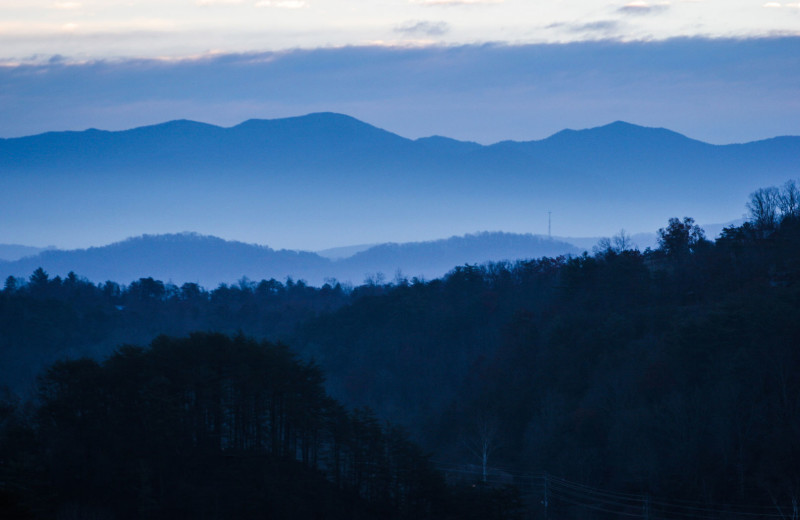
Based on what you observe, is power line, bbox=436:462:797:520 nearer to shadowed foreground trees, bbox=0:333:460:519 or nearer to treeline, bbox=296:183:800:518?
treeline, bbox=296:183:800:518

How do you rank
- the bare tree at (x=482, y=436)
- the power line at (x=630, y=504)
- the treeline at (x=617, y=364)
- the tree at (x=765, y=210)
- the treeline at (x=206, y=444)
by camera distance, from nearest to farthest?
the treeline at (x=206, y=444) → the power line at (x=630, y=504) → the treeline at (x=617, y=364) → the bare tree at (x=482, y=436) → the tree at (x=765, y=210)

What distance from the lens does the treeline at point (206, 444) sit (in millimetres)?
26609

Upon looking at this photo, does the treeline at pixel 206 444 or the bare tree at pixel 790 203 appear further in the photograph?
Answer: the bare tree at pixel 790 203

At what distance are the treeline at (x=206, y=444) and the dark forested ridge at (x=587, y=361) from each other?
46.7 inches

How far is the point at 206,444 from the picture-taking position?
30828mm

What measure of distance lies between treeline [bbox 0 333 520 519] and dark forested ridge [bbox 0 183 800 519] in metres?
1.19

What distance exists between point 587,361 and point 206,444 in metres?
21.3

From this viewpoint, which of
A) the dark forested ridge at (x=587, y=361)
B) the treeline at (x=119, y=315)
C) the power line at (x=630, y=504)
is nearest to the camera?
the power line at (x=630, y=504)

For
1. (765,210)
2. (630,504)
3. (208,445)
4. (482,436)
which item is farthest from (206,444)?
(765,210)

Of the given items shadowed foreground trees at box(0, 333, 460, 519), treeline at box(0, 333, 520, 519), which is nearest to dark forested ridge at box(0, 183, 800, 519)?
treeline at box(0, 333, 520, 519)

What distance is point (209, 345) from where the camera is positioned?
32.7 metres

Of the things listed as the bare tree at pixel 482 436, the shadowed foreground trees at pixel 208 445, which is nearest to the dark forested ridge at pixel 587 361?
the bare tree at pixel 482 436

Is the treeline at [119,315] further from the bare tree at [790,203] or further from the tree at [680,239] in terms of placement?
the bare tree at [790,203]

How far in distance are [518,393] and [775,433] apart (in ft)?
51.7
